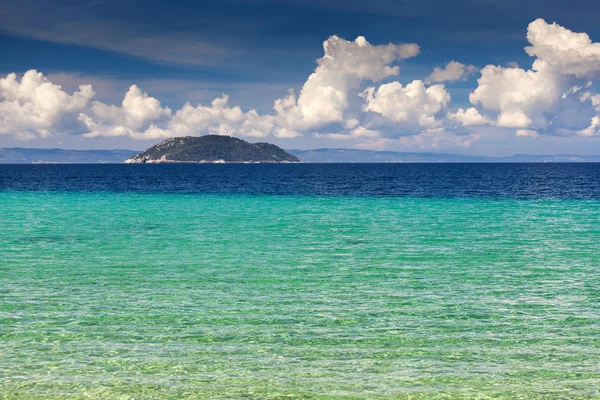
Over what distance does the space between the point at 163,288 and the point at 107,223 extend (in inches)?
1114

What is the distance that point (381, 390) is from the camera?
12.2 m

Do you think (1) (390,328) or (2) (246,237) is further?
(2) (246,237)

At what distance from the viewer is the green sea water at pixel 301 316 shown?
41.8 ft

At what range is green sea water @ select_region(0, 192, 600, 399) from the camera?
41.8 feet

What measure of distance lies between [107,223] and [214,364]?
1483 inches

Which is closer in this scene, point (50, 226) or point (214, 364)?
point (214, 364)

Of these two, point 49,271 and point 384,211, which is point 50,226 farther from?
point 384,211

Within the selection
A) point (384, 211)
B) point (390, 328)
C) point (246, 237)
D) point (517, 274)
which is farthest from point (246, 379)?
point (384, 211)

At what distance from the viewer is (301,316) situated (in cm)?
1811

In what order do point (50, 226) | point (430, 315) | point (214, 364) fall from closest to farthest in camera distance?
point (214, 364) → point (430, 315) → point (50, 226)

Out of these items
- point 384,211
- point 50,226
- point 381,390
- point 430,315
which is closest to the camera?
point 381,390

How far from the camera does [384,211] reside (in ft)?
197

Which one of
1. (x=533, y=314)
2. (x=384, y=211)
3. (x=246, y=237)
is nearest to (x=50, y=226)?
(x=246, y=237)

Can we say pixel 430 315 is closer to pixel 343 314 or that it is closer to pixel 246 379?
pixel 343 314
